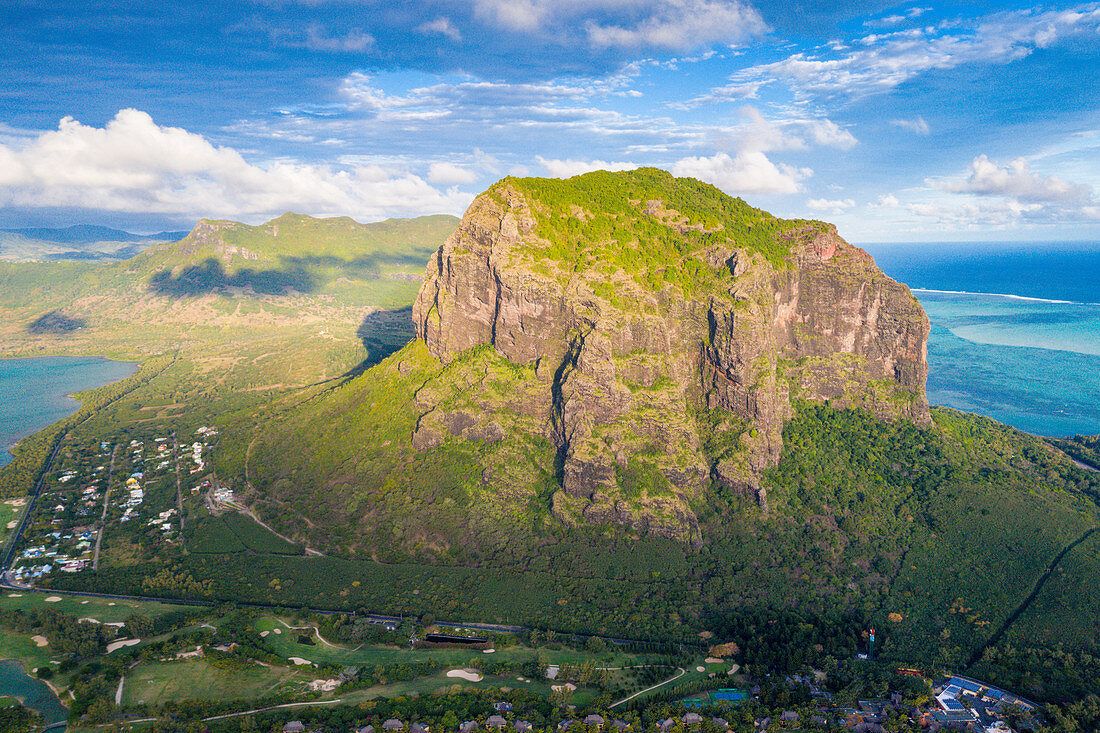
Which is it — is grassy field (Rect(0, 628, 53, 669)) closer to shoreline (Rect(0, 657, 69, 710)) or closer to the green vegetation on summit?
shoreline (Rect(0, 657, 69, 710))

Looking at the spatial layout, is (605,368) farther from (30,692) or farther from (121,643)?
(30,692)

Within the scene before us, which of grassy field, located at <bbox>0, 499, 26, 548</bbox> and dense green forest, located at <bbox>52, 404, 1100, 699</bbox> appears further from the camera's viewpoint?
grassy field, located at <bbox>0, 499, 26, 548</bbox>

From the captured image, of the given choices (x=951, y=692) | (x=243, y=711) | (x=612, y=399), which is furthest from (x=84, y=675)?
(x=951, y=692)

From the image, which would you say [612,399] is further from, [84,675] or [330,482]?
[84,675]

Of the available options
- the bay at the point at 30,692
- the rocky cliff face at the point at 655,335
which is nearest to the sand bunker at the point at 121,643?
the bay at the point at 30,692

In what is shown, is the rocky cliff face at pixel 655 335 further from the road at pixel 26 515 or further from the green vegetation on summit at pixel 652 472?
the road at pixel 26 515

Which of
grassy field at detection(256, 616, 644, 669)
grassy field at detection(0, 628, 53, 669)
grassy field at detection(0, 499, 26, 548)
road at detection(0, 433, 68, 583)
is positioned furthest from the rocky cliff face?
grassy field at detection(0, 499, 26, 548)
